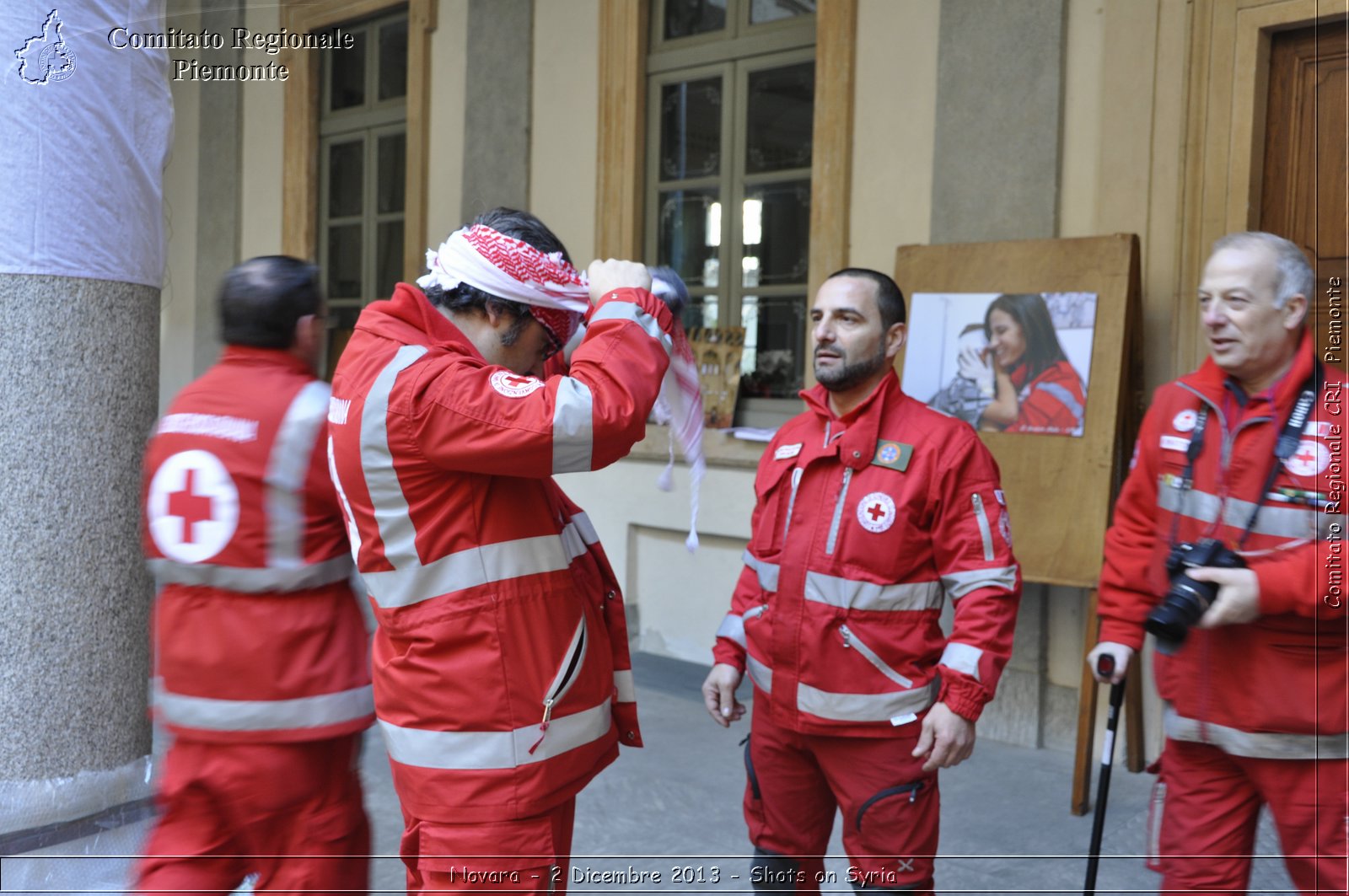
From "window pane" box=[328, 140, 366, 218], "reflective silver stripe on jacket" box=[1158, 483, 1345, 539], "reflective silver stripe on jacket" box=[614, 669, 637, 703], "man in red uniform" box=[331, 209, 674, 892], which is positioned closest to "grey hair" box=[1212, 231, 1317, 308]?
"reflective silver stripe on jacket" box=[1158, 483, 1345, 539]

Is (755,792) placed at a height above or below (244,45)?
below

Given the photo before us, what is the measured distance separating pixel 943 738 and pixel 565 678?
98 centimetres

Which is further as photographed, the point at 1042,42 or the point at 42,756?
the point at 1042,42

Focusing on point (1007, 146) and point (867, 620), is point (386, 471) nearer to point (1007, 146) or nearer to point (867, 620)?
point (867, 620)

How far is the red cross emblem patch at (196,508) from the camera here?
2.44 meters

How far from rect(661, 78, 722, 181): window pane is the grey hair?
4420 millimetres

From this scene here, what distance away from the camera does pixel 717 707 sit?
3.12 meters

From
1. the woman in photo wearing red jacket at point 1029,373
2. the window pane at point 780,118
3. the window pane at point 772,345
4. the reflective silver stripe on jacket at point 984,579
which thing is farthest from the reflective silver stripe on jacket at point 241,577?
the window pane at point 780,118

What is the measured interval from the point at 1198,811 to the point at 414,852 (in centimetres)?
169

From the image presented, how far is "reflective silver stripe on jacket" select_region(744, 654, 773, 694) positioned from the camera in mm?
3035

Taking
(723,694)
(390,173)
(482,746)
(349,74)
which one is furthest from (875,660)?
(349,74)

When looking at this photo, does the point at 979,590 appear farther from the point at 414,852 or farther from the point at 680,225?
the point at 680,225

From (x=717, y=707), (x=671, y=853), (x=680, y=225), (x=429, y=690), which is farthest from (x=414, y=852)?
(x=680, y=225)

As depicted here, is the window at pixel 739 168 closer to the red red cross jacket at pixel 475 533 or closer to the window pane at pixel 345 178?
the window pane at pixel 345 178
